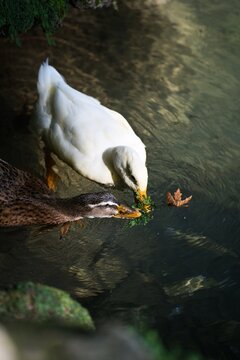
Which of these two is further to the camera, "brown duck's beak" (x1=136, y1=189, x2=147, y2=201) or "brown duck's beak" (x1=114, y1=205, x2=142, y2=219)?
"brown duck's beak" (x1=136, y1=189, x2=147, y2=201)

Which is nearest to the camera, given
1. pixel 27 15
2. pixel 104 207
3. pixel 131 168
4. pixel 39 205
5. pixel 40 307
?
pixel 40 307

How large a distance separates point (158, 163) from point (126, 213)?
1.13 metres

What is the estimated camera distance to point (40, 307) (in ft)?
8.27

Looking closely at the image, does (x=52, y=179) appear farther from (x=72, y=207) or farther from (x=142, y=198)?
(x=142, y=198)

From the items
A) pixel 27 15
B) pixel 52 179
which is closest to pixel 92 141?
pixel 52 179

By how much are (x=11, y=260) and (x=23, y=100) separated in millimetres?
2168

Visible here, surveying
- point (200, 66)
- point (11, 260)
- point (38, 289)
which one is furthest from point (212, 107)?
point (38, 289)

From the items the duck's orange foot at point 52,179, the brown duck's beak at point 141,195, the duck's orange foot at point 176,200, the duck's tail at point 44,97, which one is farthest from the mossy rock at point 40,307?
the duck's tail at point 44,97

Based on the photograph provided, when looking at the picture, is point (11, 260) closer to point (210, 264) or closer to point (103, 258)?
point (103, 258)

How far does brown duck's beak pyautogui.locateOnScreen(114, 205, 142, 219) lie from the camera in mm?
4177

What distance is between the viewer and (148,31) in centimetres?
738

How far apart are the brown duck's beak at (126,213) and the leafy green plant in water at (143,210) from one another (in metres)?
0.07

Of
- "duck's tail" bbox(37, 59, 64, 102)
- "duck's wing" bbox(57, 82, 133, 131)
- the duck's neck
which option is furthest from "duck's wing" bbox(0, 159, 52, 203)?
"duck's tail" bbox(37, 59, 64, 102)

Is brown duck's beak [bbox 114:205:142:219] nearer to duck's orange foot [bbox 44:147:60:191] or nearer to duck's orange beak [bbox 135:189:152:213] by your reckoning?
duck's orange beak [bbox 135:189:152:213]
